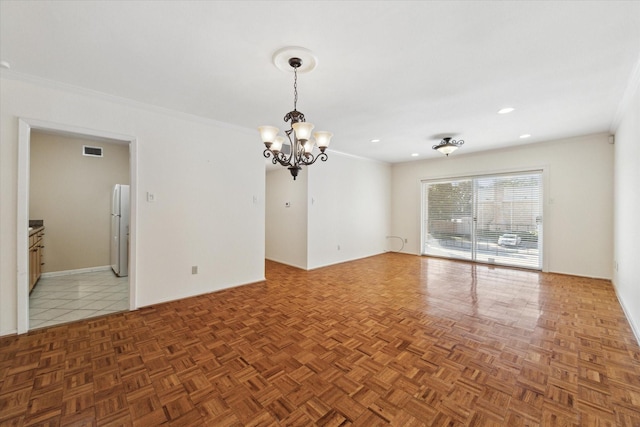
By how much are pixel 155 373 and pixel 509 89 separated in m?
4.11

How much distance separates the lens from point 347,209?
19.8 ft

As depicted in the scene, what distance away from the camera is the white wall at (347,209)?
5.37 meters

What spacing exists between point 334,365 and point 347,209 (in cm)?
427

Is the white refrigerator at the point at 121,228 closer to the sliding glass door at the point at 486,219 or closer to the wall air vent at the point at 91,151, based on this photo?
the wall air vent at the point at 91,151

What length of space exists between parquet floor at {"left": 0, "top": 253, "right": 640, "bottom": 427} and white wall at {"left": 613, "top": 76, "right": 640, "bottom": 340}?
0.26 meters

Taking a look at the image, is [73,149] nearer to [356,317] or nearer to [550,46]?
[356,317]

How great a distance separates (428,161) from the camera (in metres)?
6.52

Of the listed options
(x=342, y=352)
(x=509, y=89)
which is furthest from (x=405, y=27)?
(x=342, y=352)

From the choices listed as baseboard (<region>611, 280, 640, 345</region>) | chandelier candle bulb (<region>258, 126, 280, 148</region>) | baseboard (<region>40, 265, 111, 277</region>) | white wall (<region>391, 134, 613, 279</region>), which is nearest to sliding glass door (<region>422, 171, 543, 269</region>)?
white wall (<region>391, 134, 613, 279</region>)

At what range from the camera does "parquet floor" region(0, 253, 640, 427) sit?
1.54 m

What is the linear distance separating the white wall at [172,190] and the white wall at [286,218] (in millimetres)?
1153

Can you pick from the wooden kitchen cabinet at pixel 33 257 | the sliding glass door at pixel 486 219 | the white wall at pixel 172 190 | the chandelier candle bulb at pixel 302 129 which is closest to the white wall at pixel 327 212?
the white wall at pixel 172 190

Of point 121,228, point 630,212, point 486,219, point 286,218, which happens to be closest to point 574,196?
point 486,219

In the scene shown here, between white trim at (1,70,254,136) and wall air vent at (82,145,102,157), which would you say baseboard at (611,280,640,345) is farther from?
wall air vent at (82,145,102,157)
